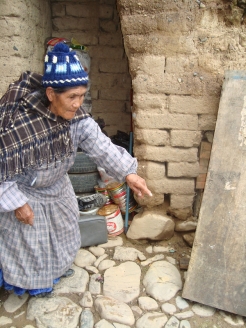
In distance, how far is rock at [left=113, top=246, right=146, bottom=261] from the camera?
9.95 ft

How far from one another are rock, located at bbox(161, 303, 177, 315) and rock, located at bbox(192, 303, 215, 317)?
148 mm

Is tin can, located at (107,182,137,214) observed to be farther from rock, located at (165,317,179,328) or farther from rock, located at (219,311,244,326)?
rock, located at (219,311,244,326)

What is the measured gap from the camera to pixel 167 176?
315cm

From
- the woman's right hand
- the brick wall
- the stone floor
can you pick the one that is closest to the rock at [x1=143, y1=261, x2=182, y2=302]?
the stone floor

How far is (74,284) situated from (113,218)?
0.79m

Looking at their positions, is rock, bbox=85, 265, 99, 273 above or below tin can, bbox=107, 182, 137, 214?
below

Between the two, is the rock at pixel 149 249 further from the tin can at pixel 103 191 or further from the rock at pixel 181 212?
the tin can at pixel 103 191

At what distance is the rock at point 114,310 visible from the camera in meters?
2.38

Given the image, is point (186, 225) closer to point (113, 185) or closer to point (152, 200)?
point (152, 200)

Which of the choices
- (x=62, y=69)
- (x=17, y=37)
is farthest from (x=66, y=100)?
(x=17, y=37)

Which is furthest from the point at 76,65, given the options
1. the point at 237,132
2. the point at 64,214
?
the point at 237,132

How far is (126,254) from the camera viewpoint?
308 cm

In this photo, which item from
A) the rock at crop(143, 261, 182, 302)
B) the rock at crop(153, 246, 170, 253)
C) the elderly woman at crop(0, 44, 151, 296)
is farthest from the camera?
the rock at crop(153, 246, 170, 253)

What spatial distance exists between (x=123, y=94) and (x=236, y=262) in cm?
260
